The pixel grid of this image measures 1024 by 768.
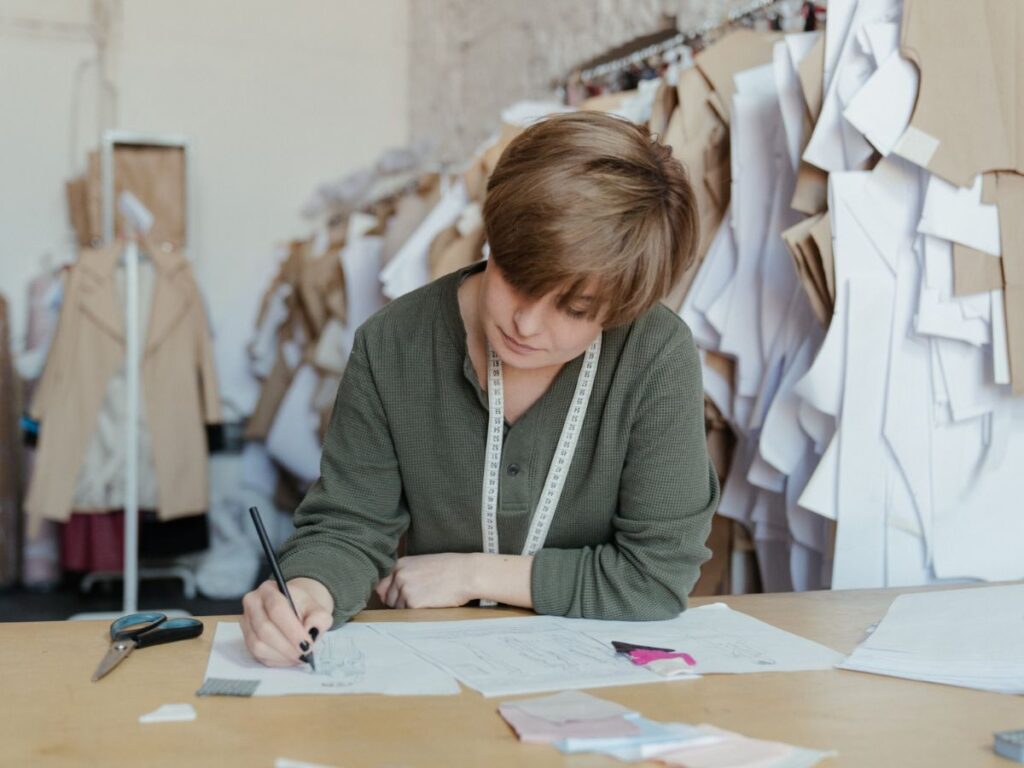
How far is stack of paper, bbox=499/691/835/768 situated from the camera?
795 mm

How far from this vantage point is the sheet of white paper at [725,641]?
1.08m

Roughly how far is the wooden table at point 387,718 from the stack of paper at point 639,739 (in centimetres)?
1

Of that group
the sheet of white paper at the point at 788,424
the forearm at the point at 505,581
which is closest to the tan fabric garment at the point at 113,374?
the sheet of white paper at the point at 788,424

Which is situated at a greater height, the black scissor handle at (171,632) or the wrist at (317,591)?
the wrist at (317,591)

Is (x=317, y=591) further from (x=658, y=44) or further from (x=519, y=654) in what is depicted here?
(x=658, y=44)

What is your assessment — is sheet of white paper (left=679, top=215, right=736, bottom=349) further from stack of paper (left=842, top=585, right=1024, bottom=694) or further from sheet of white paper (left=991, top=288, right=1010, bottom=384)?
stack of paper (left=842, top=585, right=1024, bottom=694)

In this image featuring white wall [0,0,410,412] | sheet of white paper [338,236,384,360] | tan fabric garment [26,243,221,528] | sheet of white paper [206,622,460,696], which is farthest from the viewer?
white wall [0,0,410,412]

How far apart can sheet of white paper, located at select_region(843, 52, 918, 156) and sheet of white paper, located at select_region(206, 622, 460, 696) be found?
1.01 metres

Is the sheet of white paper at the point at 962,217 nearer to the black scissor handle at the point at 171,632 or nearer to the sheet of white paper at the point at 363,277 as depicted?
the black scissor handle at the point at 171,632

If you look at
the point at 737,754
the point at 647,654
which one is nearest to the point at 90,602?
the point at 647,654

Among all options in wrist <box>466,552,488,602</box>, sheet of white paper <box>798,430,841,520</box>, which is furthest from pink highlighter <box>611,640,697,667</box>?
sheet of white paper <box>798,430,841,520</box>

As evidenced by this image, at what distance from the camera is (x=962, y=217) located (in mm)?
1641

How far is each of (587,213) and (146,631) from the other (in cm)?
59

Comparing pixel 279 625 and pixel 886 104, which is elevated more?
pixel 886 104
